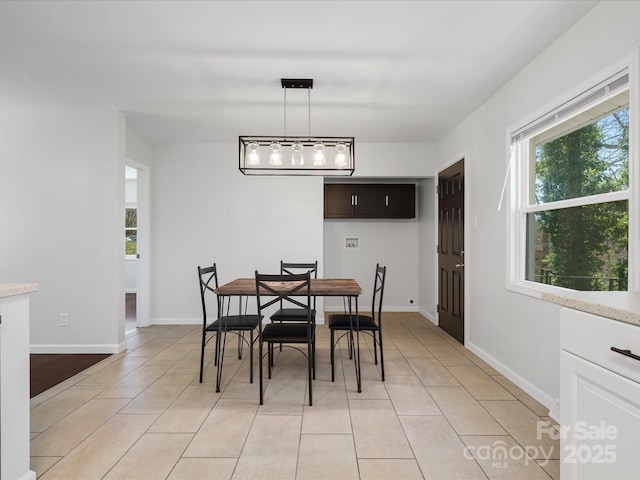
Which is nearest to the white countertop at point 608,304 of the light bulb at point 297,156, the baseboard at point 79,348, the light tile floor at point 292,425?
the light tile floor at point 292,425

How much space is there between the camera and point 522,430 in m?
2.29

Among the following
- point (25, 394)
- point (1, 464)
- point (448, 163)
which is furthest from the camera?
point (448, 163)

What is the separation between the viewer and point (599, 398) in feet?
3.92

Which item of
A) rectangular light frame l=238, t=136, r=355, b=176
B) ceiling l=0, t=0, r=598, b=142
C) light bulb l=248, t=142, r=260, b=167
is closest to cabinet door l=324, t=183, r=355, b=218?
ceiling l=0, t=0, r=598, b=142

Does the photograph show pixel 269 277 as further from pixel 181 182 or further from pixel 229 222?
pixel 181 182

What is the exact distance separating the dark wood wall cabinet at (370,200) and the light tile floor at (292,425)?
2675 mm

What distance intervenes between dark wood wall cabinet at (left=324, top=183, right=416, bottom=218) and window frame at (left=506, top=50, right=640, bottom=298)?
266cm

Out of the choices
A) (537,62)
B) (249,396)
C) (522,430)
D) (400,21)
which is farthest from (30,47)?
(522,430)

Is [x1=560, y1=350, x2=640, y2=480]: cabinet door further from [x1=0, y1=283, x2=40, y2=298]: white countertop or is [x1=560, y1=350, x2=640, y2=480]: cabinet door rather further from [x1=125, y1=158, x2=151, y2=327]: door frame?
[x1=125, y1=158, x2=151, y2=327]: door frame

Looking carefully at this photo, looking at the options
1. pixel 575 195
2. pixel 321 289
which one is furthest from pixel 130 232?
pixel 575 195

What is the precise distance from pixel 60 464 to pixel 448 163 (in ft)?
14.8

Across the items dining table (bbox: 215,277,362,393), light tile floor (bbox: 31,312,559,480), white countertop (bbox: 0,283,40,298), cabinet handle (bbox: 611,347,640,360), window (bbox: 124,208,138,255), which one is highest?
window (bbox: 124,208,138,255)

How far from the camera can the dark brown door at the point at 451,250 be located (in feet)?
14.1

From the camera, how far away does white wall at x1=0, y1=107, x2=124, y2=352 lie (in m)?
3.97
